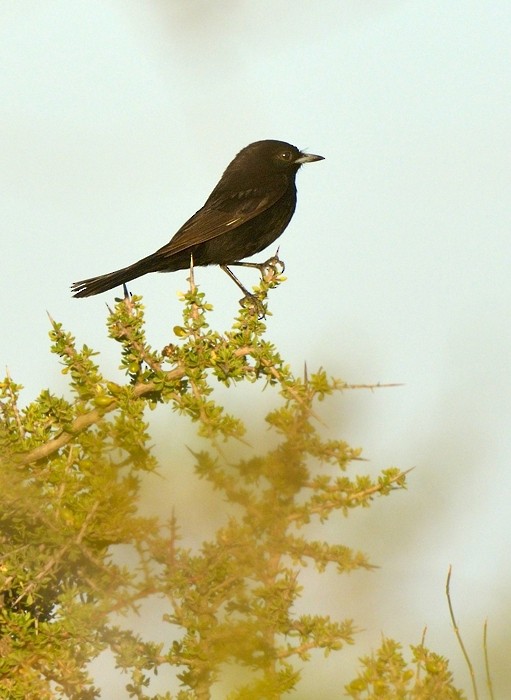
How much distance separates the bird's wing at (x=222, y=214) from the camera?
23.3 ft

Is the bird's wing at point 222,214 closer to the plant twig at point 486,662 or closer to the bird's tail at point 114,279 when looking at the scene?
the bird's tail at point 114,279

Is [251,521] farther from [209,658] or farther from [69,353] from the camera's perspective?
[69,353]

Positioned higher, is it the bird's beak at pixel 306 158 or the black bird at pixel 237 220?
the bird's beak at pixel 306 158

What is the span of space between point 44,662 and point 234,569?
3.64 feet

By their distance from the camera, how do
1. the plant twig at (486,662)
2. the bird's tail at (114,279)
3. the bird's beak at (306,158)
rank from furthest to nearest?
the bird's beak at (306,158), the bird's tail at (114,279), the plant twig at (486,662)

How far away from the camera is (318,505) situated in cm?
276

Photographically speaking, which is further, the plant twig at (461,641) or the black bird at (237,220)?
the black bird at (237,220)

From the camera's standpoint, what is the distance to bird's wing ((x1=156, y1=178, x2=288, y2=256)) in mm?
7098

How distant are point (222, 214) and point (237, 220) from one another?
0.13 metres

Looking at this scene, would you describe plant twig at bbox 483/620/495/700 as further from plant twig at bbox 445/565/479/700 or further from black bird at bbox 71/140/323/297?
black bird at bbox 71/140/323/297

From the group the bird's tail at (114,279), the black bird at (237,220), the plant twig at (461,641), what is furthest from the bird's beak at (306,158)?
the plant twig at (461,641)

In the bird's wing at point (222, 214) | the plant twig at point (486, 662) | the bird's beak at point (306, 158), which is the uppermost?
the bird's beak at point (306, 158)

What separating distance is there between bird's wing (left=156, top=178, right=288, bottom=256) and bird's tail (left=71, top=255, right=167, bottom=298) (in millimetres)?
148


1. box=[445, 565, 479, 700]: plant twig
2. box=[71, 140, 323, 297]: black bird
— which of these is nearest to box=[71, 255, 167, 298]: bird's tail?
box=[71, 140, 323, 297]: black bird
